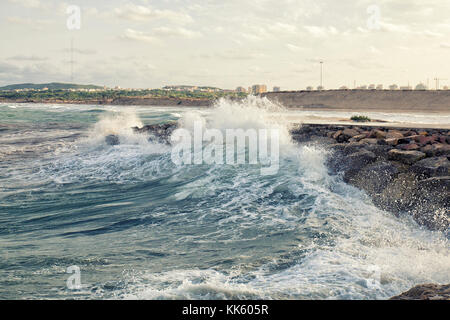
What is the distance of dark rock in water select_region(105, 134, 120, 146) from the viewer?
1870 centimetres

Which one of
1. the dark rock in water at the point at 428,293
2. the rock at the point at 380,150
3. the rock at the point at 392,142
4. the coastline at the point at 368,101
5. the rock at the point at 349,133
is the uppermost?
the coastline at the point at 368,101

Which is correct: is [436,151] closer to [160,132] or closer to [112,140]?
[160,132]

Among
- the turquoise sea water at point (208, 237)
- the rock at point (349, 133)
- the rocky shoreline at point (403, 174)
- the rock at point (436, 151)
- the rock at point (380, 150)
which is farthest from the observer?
the rock at point (349, 133)

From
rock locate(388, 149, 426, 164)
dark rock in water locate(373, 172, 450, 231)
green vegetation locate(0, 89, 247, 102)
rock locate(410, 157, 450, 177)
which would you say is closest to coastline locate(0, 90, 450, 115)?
green vegetation locate(0, 89, 247, 102)

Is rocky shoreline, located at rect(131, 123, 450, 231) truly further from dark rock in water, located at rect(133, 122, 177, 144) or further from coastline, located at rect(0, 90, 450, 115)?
coastline, located at rect(0, 90, 450, 115)

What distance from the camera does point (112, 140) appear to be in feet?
62.6

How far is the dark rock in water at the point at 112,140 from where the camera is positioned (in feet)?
61.4

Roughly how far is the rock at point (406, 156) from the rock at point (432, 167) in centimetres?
46

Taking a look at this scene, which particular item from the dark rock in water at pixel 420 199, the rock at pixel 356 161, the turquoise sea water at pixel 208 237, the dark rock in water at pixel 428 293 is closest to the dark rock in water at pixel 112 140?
the turquoise sea water at pixel 208 237

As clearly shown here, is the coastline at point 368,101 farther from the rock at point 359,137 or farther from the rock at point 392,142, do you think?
the rock at point 392,142

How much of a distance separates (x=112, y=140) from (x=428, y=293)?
17.0 metres
